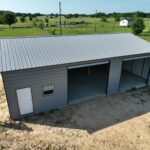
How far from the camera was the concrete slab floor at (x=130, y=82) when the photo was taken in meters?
12.6

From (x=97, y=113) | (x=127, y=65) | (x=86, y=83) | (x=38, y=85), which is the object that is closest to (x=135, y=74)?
(x=127, y=65)

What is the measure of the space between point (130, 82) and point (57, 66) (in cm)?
738

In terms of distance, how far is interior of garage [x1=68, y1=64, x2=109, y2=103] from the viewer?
36.9 feet

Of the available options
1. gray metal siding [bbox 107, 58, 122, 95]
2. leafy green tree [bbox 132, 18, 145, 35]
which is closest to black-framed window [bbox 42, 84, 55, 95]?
gray metal siding [bbox 107, 58, 122, 95]

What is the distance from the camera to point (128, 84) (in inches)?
512

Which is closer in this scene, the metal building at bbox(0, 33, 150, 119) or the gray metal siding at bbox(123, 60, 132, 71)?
the metal building at bbox(0, 33, 150, 119)

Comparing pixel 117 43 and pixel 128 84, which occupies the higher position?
pixel 117 43

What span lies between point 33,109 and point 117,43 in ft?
26.0

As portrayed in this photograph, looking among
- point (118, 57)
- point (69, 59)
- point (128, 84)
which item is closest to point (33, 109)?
point (69, 59)

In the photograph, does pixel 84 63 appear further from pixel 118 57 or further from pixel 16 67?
pixel 16 67

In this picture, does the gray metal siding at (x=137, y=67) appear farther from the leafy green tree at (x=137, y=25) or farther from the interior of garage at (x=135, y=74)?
the leafy green tree at (x=137, y=25)

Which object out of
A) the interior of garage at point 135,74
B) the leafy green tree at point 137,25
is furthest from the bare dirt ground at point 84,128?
the leafy green tree at point 137,25

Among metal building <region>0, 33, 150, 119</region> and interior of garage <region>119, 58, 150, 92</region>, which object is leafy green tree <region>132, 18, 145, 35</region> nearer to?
interior of garage <region>119, 58, 150, 92</region>

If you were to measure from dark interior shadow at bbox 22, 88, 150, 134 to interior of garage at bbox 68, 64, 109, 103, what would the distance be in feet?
2.29
